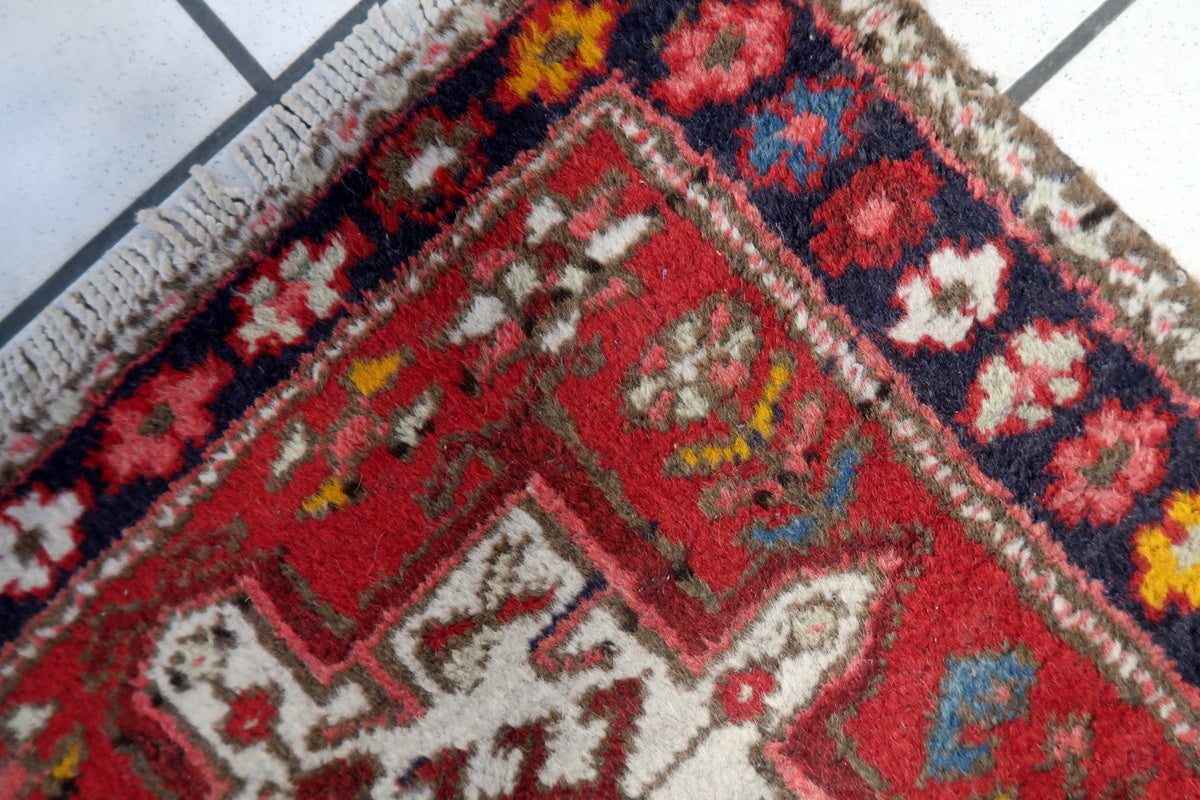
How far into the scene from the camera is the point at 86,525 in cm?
72

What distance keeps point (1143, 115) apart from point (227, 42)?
100 cm

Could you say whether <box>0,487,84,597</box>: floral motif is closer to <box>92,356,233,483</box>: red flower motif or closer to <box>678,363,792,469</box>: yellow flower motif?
<box>92,356,233,483</box>: red flower motif

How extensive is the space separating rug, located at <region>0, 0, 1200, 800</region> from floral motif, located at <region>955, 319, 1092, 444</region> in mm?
12

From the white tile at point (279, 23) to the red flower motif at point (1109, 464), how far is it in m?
0.91

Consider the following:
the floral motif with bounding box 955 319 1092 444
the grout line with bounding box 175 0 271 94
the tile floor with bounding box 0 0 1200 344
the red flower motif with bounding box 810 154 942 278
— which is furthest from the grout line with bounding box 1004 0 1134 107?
the grout line with bounding box 175 0 271 94

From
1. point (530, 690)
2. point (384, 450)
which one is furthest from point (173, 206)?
point (530, 690)

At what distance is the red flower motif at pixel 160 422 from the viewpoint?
719 millimetres

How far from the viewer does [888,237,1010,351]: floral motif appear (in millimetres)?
708

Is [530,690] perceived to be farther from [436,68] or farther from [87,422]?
[436,68]

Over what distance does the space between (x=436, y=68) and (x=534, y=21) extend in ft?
0.39

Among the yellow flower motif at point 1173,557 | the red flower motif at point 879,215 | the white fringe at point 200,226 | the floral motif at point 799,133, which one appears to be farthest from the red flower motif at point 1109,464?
the white fringe at point 200,226

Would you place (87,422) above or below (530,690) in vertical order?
above

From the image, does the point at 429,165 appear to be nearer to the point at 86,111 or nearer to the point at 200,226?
the point at 200,226

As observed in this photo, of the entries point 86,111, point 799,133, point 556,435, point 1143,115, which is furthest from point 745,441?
point 86,111
